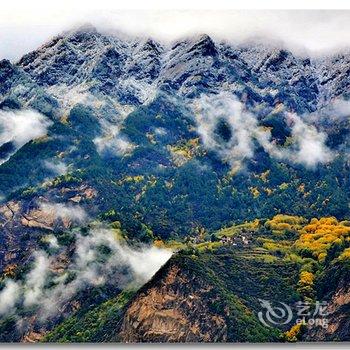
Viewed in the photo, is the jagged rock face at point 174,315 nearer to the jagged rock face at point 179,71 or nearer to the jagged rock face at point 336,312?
the jagged rock face at point 336,312

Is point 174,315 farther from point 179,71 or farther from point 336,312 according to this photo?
point 179,71

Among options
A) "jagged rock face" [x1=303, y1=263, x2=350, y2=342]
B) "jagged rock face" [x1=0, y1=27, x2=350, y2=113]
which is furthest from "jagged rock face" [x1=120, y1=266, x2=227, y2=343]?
"jagged rock face" [x1=0, y1=27, x2=350, y2=113]

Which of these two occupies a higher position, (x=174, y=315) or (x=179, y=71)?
(x=179, y=71)

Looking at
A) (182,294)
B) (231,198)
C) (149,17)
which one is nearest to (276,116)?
(231,198)

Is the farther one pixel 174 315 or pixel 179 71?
pixel 179 71

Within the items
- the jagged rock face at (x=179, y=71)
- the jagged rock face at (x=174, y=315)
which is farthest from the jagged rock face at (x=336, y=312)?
the jagged rock face at (x=179, y=71)

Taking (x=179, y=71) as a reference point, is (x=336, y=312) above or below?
below

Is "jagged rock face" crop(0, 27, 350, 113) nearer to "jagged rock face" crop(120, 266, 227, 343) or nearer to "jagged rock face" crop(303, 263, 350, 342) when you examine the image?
"jagged rock face" crop(303, 263, 350, 342)

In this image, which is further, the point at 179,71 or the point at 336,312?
the point at 179,71

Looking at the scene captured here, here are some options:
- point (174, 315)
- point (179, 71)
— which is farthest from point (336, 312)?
point (179, 71)
